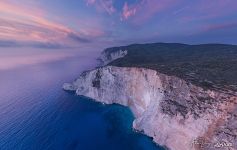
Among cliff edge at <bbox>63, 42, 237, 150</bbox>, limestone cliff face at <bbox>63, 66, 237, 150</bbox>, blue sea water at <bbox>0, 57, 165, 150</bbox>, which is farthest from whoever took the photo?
blue sea water at <bbox>0, 57, 165, 150</bbox>

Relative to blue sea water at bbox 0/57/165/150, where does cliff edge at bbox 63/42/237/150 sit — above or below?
above

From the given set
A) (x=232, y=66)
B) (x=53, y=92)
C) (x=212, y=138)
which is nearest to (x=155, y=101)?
(x=212, y=138)

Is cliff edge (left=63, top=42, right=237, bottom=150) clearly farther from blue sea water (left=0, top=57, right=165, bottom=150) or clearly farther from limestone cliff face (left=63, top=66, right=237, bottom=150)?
blue sea water (left=0, top=57, right=165, bottom=150)

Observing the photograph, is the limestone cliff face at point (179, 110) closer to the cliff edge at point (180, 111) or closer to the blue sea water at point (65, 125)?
the cliff edge at point (180, 111)

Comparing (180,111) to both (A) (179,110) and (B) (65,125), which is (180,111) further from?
(B) (65,125)

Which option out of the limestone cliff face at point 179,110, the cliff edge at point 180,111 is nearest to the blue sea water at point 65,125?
the limestone cliff face at point 179,110

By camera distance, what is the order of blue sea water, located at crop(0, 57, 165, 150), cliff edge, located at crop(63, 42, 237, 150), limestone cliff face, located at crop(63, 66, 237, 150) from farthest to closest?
blue sea water, located at crop(0, 57, 165, 150) → limestone cliff face, located at crop(63, 66, 237, 150) → cliff edge, located at crop(63, 42, 237, 150)

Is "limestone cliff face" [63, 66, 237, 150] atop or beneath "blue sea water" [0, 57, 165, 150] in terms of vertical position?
atop

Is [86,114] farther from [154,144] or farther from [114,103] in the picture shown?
[154,144]

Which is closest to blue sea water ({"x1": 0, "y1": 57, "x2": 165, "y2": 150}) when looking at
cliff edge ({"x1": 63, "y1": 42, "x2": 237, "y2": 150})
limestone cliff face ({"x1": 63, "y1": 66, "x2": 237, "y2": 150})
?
limestone cliff face ({"x1": 63, "y1": 66, "x2": 237, "y2": 150})

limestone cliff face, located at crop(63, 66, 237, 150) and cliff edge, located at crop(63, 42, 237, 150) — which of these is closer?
cliff edge, located at crop(63, 42, 237, 150)
